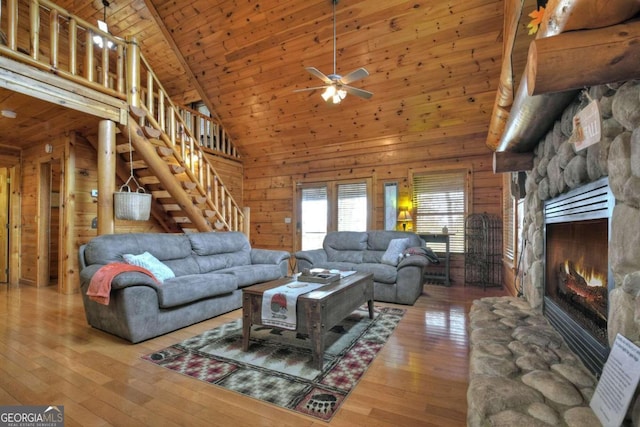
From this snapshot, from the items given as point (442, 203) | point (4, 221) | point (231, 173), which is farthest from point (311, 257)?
point (4, 221)

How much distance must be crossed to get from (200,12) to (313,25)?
6.42 ft

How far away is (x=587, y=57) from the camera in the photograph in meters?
1.03

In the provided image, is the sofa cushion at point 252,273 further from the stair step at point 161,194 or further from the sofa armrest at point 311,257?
the stair step at point 161,194

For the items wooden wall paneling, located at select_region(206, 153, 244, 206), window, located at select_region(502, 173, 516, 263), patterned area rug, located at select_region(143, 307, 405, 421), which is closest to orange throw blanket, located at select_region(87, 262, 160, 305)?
patterned area rug, located at select_region(143, 307, 405, 421)

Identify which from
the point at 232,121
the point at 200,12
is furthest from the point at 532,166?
the point at 232,121

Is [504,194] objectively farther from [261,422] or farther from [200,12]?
[200,12]

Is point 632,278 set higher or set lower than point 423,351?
higher

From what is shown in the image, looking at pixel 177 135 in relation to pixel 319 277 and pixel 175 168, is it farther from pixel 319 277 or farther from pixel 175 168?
pixel 319 277

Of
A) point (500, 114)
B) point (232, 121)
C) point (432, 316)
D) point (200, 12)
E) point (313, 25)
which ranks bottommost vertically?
point (432, 316)

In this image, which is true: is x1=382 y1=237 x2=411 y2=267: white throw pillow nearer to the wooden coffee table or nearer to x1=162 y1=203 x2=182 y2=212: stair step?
the wooden coffee table

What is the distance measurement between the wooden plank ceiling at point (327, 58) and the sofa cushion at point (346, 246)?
6.97 feet

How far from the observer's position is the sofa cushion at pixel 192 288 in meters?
2.90

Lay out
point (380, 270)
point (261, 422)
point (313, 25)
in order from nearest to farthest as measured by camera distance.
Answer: point (261, 422)
point (380, 270)
point (313, 25)

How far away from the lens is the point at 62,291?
15.5ft
